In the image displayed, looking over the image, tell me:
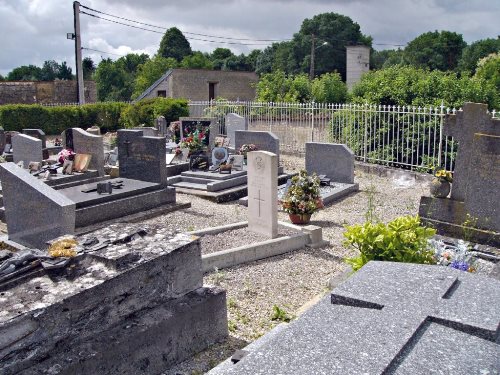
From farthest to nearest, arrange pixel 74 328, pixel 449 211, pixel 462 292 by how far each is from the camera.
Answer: pixel 449 211
pixel 74 328
pixel 462 292

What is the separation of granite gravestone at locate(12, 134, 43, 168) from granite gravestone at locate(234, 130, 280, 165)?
4972 mm

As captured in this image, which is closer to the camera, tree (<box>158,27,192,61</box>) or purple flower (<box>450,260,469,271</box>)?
purple flower (<box>450,260,469,271</box>)

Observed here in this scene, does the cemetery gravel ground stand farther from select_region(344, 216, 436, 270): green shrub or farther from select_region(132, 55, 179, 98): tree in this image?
select_region(132, 55, 179, 98): tree

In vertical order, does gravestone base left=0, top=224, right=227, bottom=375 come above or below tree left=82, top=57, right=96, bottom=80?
below

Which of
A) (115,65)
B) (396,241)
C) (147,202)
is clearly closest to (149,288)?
(396,241)

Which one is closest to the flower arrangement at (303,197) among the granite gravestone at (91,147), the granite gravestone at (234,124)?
the granite gravestone at (91,147)

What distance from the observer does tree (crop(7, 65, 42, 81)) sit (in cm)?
7325

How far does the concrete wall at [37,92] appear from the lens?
29578mm

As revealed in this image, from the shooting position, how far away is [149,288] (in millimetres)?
3854

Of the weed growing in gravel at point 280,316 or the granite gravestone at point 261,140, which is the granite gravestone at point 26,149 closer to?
the granite gravestone at point 261,140

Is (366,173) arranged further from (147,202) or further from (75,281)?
(75,281)

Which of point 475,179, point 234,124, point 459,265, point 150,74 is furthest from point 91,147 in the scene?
point 150,74

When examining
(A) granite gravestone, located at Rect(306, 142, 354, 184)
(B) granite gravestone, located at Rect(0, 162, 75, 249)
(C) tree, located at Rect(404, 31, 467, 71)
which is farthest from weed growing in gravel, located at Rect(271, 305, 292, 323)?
(C) tree, located at Rect(404, 31, 467, 71)

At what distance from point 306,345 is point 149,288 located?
5.75ft
